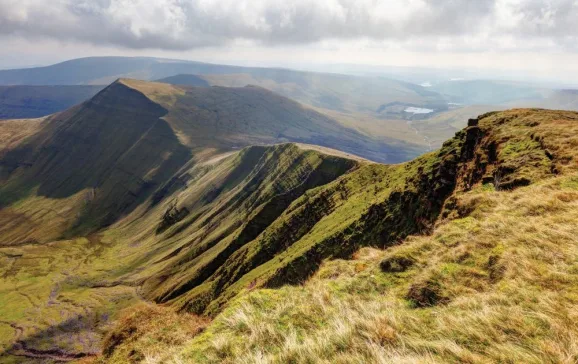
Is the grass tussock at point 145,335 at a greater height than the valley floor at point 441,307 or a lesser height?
lesser

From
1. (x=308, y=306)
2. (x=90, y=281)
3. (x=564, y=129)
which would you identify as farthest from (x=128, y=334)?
(x=90, y=281)

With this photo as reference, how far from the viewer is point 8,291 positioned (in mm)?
199375

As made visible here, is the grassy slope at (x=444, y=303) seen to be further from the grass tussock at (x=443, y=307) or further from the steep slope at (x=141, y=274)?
the steep slope at (x=141, y=274)

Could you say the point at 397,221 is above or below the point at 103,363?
above

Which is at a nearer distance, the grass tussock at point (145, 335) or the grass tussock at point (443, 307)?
the grass tussock at point (443, 307)

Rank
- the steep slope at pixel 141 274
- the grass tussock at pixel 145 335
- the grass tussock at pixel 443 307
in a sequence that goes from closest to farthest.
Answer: the grass tussock at pixel 443 307, the grass tussock at pixel 145 335, the steep slope at pixel 141 274

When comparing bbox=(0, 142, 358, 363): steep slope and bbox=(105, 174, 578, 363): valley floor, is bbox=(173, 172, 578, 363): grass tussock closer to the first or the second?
bbox=(105, 174, 578, 363): valley floor

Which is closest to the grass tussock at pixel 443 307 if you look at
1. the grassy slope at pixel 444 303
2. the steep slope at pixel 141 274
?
the grassy slope at pixel 444 303

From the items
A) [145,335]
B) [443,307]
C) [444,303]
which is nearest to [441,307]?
[443,307]

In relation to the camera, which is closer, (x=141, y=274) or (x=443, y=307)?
(x=443, y=307)

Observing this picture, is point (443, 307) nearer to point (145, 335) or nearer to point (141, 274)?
point (145, 335)

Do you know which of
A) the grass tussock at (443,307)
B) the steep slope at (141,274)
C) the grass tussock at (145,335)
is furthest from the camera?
the steep slope at (141,274)

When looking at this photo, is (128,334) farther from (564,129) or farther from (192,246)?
(192,246)

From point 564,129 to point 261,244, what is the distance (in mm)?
77660
